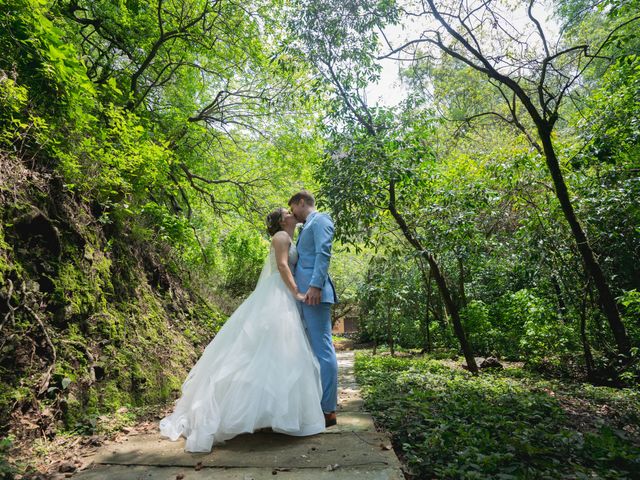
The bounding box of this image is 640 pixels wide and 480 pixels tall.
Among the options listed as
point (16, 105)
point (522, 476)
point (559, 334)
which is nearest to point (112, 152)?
point (16, 105)

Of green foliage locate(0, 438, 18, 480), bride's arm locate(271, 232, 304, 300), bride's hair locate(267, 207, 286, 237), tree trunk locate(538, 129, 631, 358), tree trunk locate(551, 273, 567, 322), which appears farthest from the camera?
tree trunk locate(551, 273, 567, 322)

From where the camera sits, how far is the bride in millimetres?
2762

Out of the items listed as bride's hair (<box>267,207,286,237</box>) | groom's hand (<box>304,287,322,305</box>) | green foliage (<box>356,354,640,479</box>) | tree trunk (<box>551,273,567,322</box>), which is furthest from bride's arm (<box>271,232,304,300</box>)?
tree trunk (<box>551,273,567,322</box>)

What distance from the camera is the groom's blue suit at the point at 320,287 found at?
10.7 feet

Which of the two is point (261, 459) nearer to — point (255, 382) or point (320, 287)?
point (255, 382)

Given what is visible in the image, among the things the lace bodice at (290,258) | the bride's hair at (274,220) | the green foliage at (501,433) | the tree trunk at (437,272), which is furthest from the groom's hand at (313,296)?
the tree trunk at (437,272)

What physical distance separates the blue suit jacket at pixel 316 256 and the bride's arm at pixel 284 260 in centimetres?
10

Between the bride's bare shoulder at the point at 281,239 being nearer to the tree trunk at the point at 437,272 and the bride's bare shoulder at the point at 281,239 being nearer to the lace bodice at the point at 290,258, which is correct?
the lace bodice at the point at 290,258

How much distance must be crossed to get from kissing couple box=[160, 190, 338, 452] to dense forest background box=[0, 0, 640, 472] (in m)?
1.04

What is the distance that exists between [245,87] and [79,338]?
8355 millimetres

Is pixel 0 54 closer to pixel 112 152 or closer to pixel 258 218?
pixel 112 152

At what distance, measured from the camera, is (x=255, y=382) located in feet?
9.50

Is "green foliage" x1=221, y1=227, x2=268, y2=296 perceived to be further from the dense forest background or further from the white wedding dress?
the white wedding dress

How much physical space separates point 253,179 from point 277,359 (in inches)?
335
